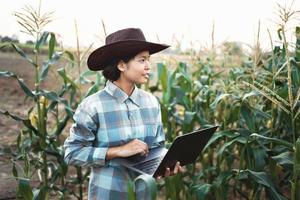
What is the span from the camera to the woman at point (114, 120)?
1922 mm

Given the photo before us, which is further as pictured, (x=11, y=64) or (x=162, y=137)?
(x=11, y=64)

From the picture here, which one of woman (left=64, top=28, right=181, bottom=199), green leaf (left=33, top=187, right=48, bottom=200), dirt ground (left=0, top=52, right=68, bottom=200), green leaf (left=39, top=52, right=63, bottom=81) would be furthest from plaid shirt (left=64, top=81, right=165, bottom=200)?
green leaf (left=39, top=52, right=63, bottom=81)

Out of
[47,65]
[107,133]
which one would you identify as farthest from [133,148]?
[47,65]

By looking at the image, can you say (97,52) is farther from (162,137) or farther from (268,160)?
(268,160)

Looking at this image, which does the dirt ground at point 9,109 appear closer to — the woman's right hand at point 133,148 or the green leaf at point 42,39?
the green leaf at point 42,39

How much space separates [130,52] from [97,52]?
0.15 metres

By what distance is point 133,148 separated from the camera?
185cm

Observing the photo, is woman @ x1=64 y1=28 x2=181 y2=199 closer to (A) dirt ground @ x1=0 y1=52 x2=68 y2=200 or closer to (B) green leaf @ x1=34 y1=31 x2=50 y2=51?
(A) dirt ground @ x1=0 y1=52 x2=68 y2=200

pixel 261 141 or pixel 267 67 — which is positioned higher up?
pixel 267 67

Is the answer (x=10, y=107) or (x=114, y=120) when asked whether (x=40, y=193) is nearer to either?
(x=114, y=120)

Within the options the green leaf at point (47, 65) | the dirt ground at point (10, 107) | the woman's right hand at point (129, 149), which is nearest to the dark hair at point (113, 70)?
the woman's right hand at point (129, 149)

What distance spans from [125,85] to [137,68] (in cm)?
12

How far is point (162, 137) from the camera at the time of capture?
2.15 metres

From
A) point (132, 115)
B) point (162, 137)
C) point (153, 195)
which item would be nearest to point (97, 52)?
point (132, 115)
